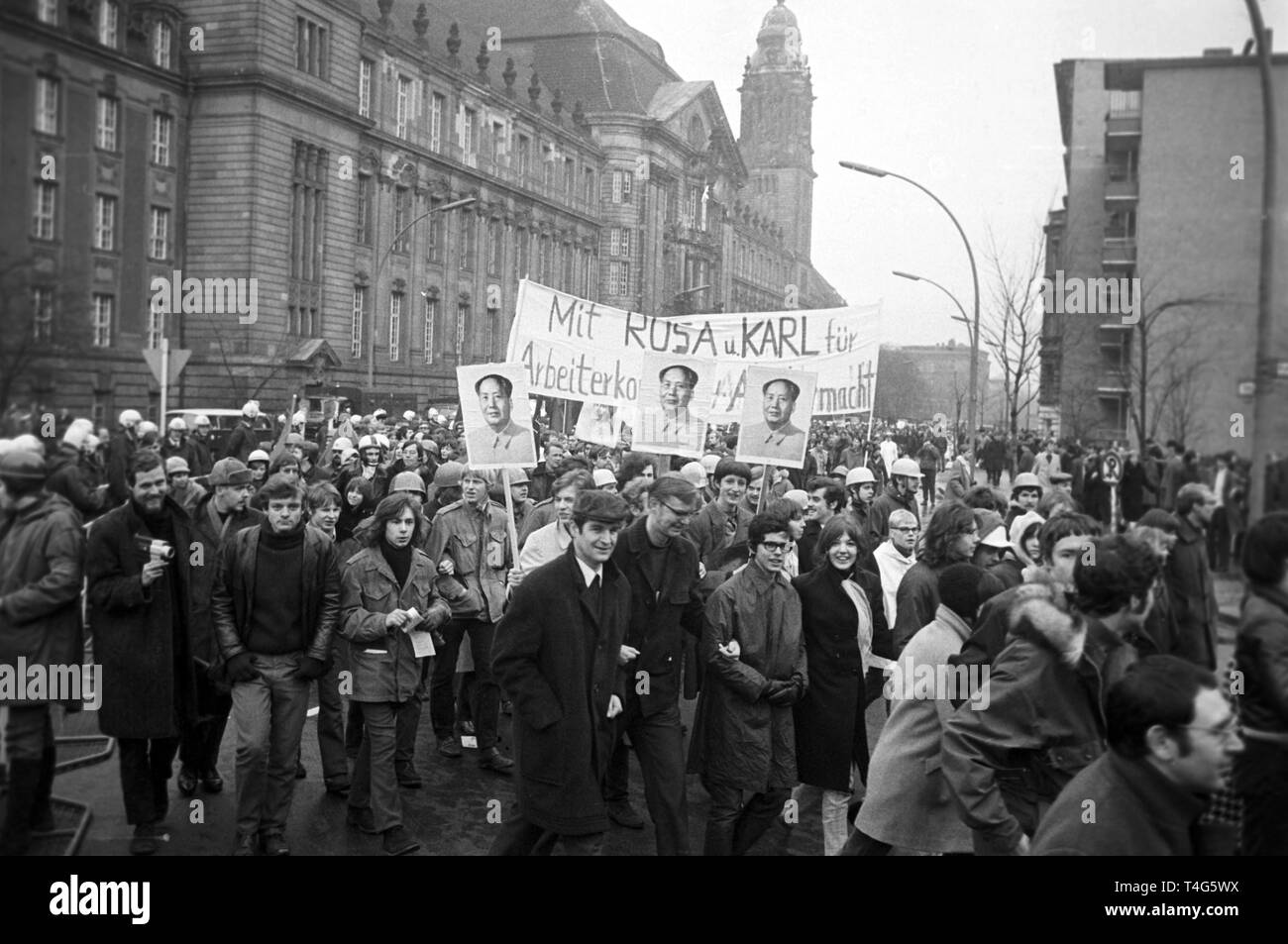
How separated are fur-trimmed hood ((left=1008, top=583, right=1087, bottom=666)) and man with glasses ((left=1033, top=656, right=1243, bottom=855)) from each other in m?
0.88

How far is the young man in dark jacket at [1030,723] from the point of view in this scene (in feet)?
13.7

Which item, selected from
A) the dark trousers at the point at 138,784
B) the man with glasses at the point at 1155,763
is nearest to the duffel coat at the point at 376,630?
the dark trousers at the point at 138,784

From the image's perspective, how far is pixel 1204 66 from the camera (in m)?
5.50

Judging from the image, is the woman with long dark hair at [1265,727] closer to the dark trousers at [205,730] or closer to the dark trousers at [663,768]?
the dark trousers at [663,768]

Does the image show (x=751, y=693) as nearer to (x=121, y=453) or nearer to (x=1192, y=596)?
(x=1192, y=596)

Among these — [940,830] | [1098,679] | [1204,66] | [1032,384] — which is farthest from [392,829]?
[1032,384]

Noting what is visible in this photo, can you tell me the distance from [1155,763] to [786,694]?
2.89 metres

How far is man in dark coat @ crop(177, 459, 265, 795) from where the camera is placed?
672cm

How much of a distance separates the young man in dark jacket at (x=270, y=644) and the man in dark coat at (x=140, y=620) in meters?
0.32

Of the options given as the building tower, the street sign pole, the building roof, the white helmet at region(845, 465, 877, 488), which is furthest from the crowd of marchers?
the building roof

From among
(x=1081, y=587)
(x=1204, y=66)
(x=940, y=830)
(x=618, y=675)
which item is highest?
(x=1204, y=66)

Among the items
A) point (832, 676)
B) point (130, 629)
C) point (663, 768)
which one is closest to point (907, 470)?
point (832, 676)
